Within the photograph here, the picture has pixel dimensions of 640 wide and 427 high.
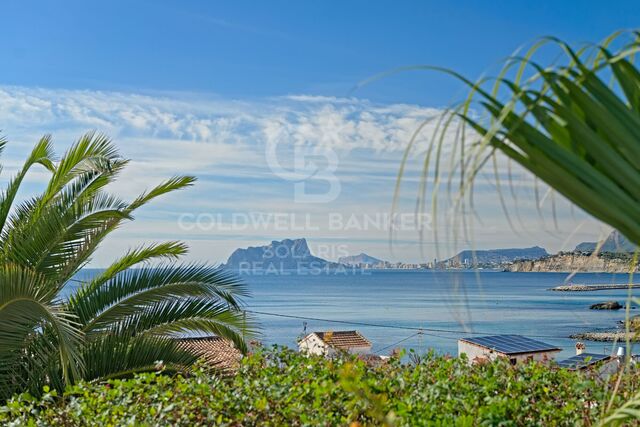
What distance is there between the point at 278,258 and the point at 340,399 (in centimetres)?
12145

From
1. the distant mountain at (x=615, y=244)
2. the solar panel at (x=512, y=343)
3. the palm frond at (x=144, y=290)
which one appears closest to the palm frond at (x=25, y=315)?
the palm frond at (x=144, y=290)

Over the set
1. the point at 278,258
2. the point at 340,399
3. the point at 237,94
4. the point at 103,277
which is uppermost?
the point at 237,94

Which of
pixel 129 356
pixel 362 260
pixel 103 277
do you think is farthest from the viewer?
pixel 362 260

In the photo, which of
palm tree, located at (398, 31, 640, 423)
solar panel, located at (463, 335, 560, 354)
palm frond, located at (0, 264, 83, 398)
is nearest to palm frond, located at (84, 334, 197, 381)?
palm frond, located at (0, 264, 83, 398)

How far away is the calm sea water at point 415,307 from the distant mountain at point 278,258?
9.12ft

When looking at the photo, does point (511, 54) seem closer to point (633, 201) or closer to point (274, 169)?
point (633, 201)

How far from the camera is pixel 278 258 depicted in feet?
408

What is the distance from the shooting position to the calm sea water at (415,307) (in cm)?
5544

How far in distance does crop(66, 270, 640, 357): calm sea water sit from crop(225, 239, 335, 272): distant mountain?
9.12ft

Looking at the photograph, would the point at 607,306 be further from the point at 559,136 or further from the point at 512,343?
the point at 559,136

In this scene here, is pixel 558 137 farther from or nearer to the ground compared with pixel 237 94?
nearer to the ground

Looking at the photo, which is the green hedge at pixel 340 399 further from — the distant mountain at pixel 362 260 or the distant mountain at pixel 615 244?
the distant mountain at pixel 362 260

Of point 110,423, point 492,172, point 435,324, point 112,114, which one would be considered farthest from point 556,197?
point 112,114

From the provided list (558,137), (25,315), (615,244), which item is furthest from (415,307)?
(558,137)
